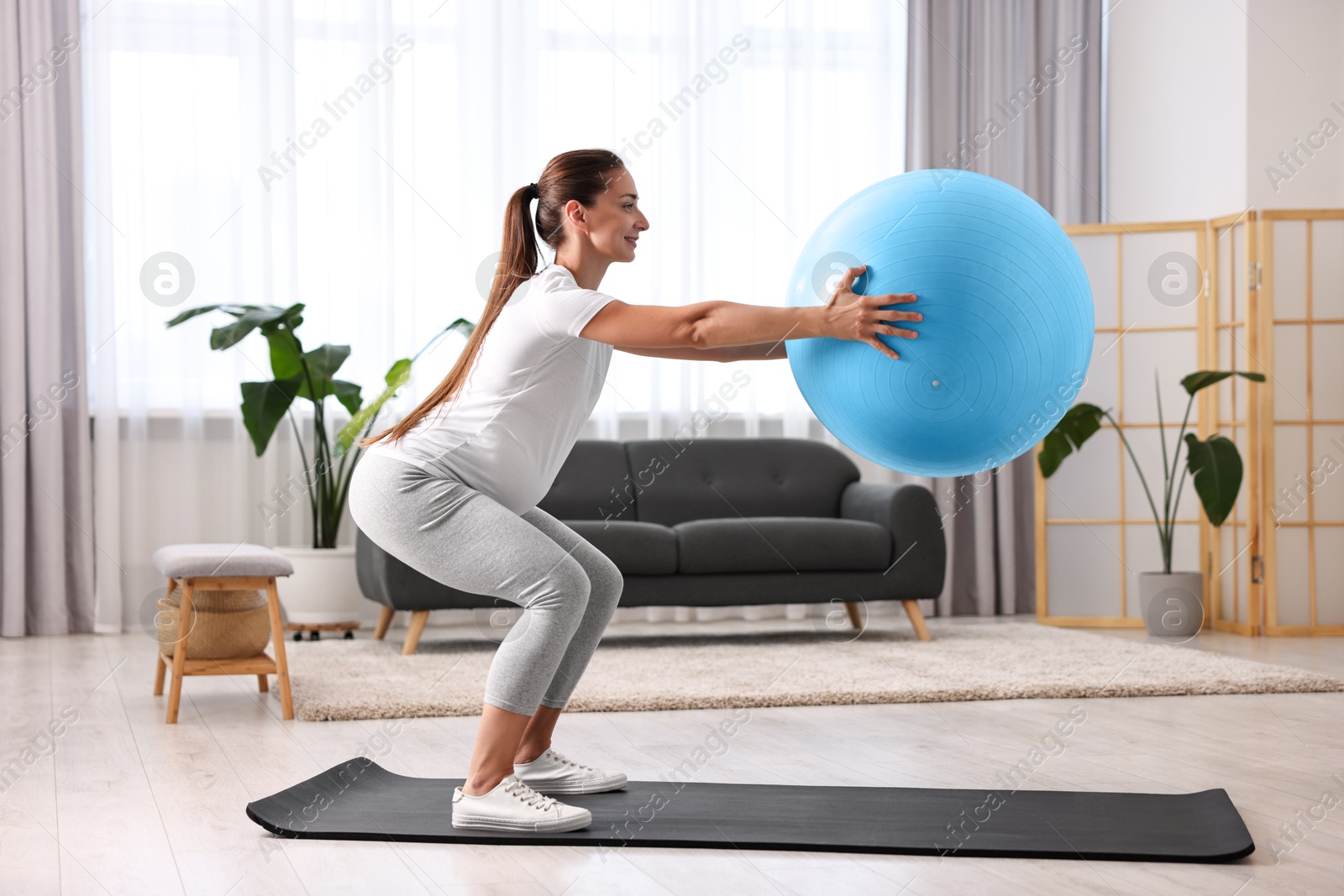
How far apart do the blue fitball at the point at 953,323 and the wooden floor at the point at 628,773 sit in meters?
0.63

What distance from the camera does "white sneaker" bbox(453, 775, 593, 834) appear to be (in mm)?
2027

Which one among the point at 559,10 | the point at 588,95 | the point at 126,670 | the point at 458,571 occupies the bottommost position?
the point at 126,670

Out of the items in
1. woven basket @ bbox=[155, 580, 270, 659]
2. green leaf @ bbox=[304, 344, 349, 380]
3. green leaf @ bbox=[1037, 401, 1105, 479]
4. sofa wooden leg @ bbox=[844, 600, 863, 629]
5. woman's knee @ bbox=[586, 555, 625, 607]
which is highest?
green leaf @ bbox=[304, 344, 349, 380]

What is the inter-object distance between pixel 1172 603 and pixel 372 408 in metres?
2.94

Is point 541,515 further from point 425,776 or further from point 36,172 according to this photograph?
point 36,172

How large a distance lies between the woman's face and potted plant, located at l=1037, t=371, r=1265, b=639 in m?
2.72

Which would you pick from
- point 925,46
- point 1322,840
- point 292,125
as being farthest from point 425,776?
point 925,46

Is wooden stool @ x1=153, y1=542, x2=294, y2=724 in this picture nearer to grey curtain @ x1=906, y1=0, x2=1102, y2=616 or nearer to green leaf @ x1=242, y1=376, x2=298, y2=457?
green leaf @ x1=242, y1=376, x2=298, y2=457

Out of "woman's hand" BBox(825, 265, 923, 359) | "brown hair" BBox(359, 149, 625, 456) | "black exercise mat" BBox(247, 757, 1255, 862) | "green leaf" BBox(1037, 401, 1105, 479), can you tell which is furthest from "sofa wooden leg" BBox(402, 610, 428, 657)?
"woman's hand" BBox(825, 265, 923, 359)

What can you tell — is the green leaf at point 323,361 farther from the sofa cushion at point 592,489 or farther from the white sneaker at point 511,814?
the white sneaker at point 511,814

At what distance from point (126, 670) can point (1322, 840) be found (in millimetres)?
3309

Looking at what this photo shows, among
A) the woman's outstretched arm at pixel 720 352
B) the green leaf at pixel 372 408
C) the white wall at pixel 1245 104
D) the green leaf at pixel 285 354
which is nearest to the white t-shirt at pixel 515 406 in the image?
the woman's outstretched arm at pixel 720 352

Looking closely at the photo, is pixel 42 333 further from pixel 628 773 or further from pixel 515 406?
pixel 515 406

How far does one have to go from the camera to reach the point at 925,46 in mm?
5629
